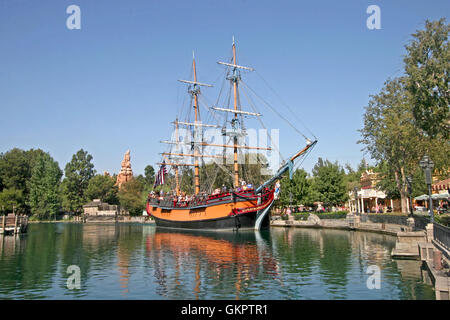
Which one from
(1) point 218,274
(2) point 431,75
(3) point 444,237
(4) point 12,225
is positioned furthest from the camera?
(4) point 12,225

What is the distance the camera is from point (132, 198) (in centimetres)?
11169

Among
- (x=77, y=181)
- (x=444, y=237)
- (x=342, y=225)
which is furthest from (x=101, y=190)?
(x=444, y=237)

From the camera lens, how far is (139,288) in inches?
621

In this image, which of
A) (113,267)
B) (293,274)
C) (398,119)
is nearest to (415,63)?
(398,119)

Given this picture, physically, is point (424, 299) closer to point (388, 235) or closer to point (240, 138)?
point (388, 235)

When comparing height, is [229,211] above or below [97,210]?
above

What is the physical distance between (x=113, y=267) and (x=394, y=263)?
1506 cm

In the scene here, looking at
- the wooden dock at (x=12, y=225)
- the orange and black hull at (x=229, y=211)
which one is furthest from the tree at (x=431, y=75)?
the wooden dock at (x=12, y=225)

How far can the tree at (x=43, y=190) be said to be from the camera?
336 ft

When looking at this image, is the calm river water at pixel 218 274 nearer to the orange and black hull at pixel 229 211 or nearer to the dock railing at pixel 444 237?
the dock railing at pixel 444 237

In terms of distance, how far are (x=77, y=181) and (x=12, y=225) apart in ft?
226

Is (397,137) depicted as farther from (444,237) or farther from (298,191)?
(298,191)

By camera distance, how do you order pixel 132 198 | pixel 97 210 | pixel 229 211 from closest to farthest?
pixel 229 211 < pixel 97 210 < pixel 132 198

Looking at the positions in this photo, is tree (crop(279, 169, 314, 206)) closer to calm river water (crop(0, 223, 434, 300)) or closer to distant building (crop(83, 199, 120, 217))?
calm river water (crop(0, 223, 434, 300))
